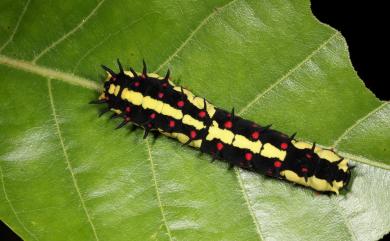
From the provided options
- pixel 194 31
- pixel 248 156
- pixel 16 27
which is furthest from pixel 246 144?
pixel 16 27

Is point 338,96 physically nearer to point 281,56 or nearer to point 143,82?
point 281,56

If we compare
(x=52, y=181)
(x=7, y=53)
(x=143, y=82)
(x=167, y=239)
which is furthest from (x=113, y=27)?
(x=167, y=239)

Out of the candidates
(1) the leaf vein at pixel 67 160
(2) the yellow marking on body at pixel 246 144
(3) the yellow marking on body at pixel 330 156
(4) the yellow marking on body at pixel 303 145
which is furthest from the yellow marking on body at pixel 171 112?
(3) the yellow marking on body at pixel 330 156

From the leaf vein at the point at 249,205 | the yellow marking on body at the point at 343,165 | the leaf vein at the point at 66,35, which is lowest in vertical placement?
the leaf vein at the point at 249,205

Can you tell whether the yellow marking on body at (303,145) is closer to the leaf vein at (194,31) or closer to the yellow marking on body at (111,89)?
the leaf vein at (194,31)

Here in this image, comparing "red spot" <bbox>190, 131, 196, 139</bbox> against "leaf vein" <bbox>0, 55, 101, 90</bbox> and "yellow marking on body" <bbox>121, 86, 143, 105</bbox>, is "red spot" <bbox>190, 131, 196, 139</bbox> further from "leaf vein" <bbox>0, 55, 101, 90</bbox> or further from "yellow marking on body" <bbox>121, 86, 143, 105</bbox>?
"leaf vein" <bbox>0, 55, 101, 90</bbox>

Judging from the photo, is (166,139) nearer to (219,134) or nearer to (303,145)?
(219,134)
